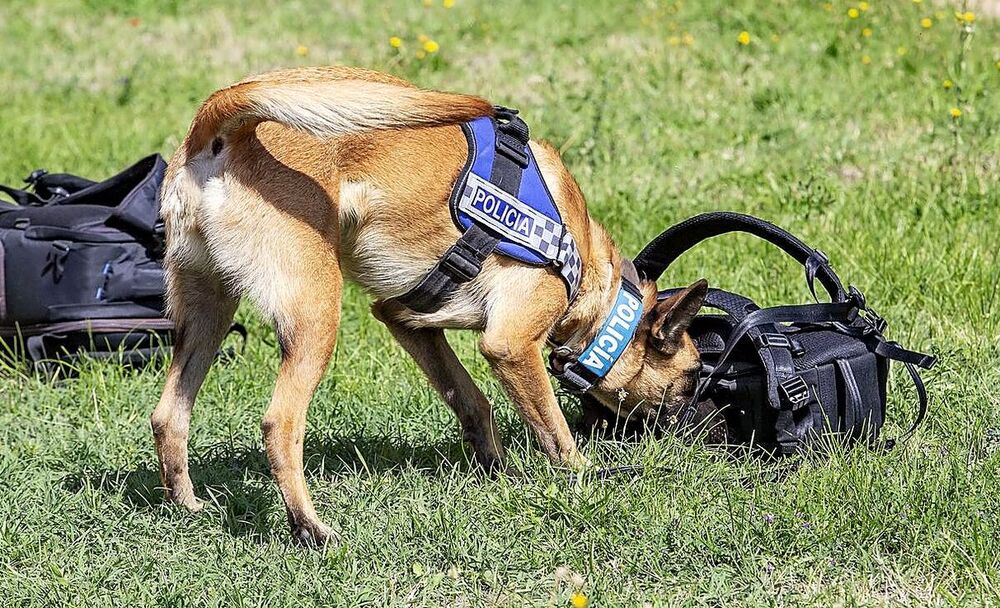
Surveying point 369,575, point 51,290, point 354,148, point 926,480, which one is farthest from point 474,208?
point 51,290

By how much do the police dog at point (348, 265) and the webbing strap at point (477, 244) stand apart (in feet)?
0.13

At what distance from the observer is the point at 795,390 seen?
3664 millimetres

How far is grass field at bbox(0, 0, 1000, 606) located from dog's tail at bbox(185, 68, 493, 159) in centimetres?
115

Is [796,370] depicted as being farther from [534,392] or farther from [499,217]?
[499,217]

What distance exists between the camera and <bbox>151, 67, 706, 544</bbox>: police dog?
3.30 m

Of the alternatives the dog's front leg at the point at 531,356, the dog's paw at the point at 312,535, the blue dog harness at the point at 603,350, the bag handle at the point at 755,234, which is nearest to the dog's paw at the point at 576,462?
the dog's front leg at the point at 531,356

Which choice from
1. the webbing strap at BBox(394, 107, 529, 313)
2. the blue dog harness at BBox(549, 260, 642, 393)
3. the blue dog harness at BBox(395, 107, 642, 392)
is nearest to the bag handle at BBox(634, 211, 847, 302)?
the blue dog harness at BBox(549, 260, 642, 393)

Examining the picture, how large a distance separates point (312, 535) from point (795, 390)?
1.57 meters

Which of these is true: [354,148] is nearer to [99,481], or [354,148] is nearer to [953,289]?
[99,481]

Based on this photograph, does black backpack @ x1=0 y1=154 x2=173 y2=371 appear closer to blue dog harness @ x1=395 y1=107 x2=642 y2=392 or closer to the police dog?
the police dog

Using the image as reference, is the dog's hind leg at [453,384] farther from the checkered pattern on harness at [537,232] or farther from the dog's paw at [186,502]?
the dog's paw at [186,502]

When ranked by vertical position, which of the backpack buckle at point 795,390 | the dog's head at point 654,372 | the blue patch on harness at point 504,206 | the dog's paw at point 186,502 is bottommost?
the dog's paw at point 186,502

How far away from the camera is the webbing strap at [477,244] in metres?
3.61

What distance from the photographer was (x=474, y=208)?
3574 millimetres
